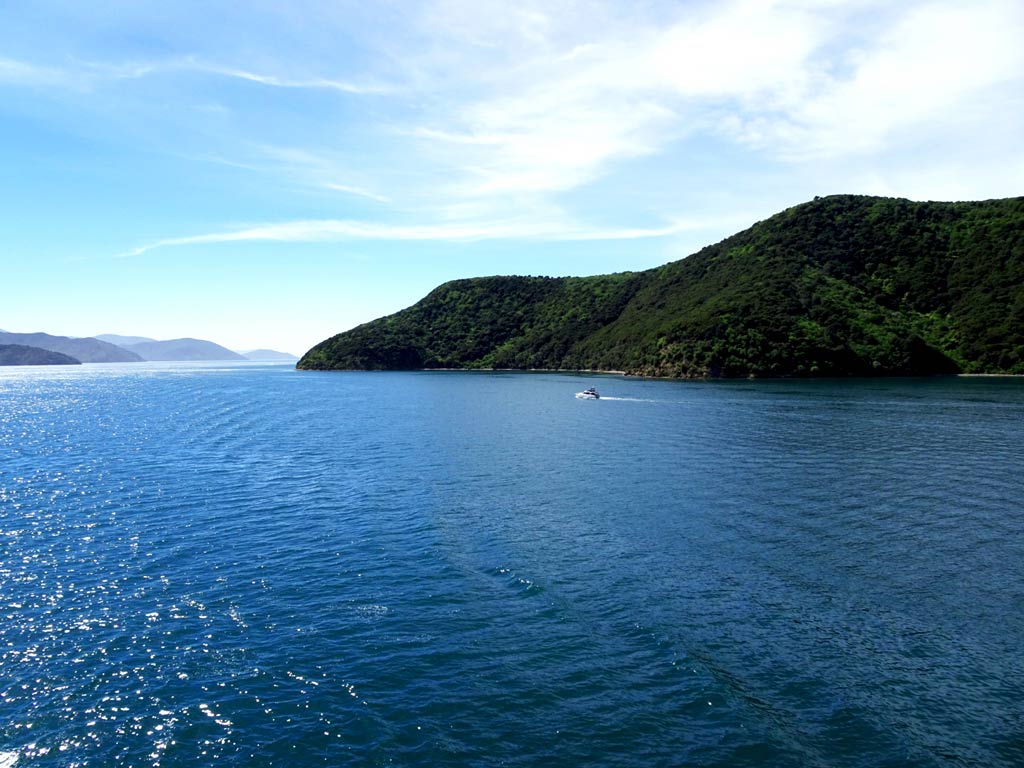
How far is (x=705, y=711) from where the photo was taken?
20.2m

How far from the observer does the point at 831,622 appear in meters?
26.3

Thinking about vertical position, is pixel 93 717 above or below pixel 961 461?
below

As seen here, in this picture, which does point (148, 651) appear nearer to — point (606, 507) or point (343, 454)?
point (606, 507)

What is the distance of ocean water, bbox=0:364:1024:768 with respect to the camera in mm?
18938

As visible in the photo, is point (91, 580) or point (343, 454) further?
point (343, 454)

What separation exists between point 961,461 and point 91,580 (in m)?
73.3

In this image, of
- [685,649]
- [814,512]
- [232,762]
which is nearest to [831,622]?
[685,649]

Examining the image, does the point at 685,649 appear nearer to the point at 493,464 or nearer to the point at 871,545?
the point at 871,545

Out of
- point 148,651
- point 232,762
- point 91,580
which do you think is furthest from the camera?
point 91,580

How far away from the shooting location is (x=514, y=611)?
1086 inches

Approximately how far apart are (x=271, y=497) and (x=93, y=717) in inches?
1148

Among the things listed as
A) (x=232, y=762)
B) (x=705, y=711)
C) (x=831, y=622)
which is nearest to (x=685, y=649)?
(x=705, y=711)

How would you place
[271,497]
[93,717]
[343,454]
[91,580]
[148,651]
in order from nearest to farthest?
[93,717], [148,651], [91,580], [271,497], [343,454]

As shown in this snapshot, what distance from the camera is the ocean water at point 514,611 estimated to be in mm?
18938
